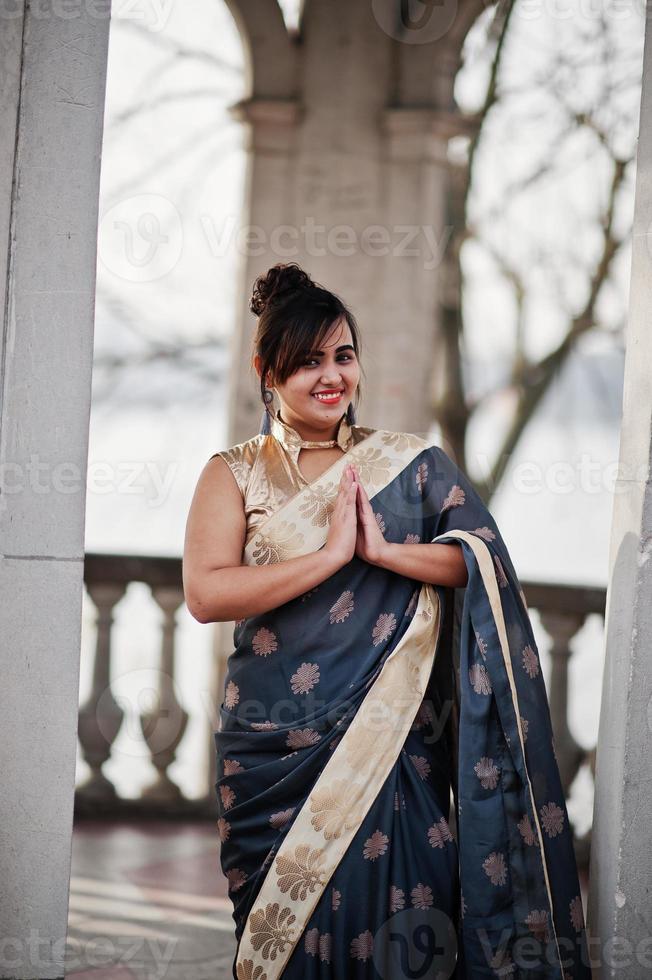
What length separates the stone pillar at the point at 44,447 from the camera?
7.51ft

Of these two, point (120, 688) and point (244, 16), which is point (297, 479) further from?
point (244, 16)

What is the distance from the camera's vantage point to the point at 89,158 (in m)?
2.31

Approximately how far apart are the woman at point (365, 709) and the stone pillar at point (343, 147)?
227 cm

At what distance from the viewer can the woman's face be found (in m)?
2.51

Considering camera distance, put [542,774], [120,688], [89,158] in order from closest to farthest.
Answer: [89,158] → [542,774] → [120,688]

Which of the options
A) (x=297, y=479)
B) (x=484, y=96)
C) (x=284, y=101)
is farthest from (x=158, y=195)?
(x=297, y=479)

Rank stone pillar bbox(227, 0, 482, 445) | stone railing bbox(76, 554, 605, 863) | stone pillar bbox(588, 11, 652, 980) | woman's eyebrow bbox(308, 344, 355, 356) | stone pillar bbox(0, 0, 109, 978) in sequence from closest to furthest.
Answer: stone pillar bbox(0, 0, 109, 978), stone pillar bbox(588, 11, 652, 980), woman's eyebrow bbox(308, 344, 355, 356), stone railing bbox(76, 554, 605, 863), stone pillar bbox(227, 0, 482, 445)

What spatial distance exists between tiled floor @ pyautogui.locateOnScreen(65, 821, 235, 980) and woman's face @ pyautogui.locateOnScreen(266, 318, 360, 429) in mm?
1654

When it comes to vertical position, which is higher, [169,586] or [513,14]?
[513,14]

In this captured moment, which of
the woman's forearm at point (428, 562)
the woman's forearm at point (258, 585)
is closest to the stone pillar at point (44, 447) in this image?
the woman's forearm at point (258, 585)

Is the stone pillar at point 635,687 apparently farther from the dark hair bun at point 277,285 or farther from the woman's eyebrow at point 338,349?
the dark hair bun at point 277,285

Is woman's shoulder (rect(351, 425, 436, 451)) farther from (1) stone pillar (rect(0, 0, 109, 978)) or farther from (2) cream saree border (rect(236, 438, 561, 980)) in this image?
(1) stone pillar (rect(0, 0, 109, 978))

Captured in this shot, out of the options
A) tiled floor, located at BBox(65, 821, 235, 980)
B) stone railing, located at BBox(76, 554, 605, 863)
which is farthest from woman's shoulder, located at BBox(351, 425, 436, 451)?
stone railing, located at BBox(76, 554, 605, 863)

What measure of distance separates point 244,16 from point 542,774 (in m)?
3.47
